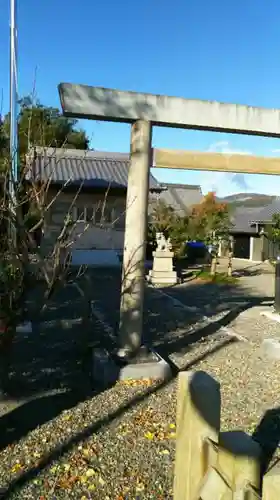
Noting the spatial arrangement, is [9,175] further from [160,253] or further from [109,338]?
[160,253]

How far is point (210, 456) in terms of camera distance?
71.7 inches

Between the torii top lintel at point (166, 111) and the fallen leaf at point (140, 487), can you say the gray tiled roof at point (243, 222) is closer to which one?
the torii top lintel at point (166, 111)

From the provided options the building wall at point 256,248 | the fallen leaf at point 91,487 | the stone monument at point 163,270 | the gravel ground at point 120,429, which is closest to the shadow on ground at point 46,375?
the gravel ground at point 120,429

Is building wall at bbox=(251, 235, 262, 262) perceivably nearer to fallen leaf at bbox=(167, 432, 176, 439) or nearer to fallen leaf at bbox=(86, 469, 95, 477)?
fallen leaf at bbox=(167, 432, 176, 439)

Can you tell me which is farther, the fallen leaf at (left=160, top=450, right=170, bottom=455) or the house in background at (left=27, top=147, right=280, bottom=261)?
the house in background at (left=27, top=147, right=280, bottom=261)

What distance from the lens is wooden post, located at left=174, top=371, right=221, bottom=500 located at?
72.6 inches

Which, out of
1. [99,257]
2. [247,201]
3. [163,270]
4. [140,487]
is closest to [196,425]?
[140,487]

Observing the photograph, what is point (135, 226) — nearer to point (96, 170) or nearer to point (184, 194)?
point (96, 170)

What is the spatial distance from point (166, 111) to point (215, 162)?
2.67ft

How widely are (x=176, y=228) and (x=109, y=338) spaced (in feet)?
38.2

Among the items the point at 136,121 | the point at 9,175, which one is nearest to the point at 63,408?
the point at 9,175

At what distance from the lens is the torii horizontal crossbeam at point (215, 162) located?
4727 millimetres

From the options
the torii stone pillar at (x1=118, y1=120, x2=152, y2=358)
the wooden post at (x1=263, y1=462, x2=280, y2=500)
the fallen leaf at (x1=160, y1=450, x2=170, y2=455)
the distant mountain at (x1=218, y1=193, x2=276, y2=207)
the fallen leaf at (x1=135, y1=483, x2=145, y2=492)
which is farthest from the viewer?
the distant mountain at (x1=218, y1=193, x2=276, y2=207)

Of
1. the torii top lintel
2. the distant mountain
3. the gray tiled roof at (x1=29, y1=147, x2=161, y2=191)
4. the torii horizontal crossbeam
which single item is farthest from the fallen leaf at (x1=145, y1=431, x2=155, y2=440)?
the distant mountain
